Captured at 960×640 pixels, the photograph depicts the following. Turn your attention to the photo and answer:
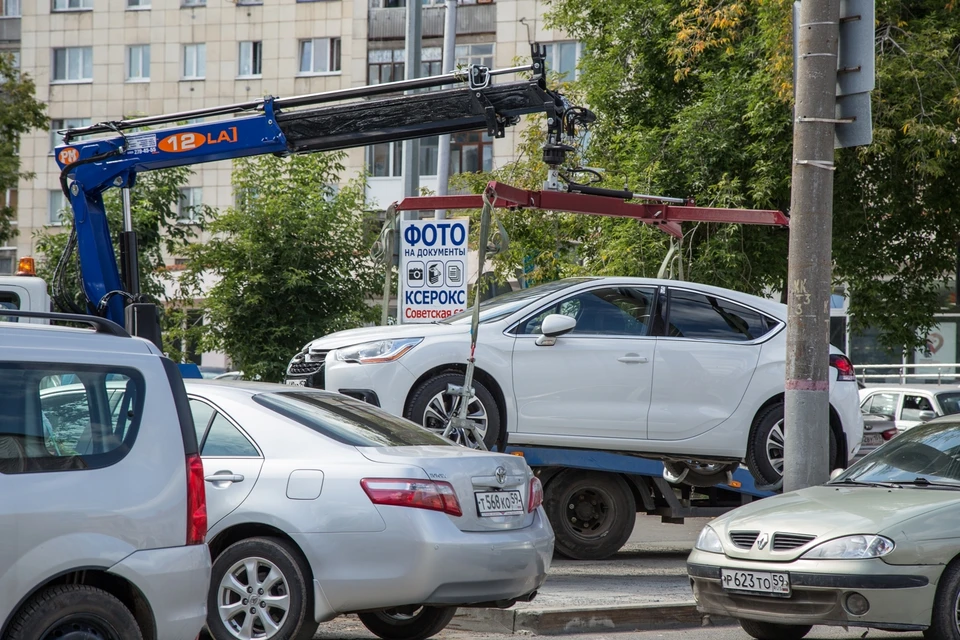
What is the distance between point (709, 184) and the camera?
1716 centimetres

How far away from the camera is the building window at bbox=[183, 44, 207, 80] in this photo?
42.8 m

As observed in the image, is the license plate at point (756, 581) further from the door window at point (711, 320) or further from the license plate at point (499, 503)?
the door window at point (711, 320)

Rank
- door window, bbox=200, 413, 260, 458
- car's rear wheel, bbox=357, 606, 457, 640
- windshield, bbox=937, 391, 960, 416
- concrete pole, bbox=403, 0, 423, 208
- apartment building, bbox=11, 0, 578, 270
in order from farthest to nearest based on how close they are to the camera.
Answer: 1. apartment building, bbox=11, 0, 578, 270
2. windshield, bbox=937, 391, 960, 416
3. concrete pole, bbox=403, 0, 423, 208
4. car's rear wheel, bbox=357, 606, 457, 640
5. door window, bbox=200, 413, 260, 458

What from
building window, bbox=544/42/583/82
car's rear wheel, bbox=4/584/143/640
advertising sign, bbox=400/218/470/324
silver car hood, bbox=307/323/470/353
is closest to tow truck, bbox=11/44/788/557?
silver car hood, bbox=307/323/470/353

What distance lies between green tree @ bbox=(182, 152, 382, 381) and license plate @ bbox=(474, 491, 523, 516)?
11988mm

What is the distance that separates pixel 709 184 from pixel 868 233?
2363 millimetres

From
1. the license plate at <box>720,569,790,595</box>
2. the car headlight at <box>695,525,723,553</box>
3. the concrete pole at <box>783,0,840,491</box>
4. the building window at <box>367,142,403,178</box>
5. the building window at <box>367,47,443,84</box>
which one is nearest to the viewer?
the license plate at <box>720,569,790,595</box>

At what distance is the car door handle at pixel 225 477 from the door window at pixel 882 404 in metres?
16.4

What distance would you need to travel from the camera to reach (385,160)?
4012cm

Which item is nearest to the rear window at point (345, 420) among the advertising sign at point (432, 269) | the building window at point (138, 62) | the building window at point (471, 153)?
the advertising sign at point (432, 269)

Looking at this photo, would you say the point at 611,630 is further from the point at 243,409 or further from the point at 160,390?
the point at 160,390

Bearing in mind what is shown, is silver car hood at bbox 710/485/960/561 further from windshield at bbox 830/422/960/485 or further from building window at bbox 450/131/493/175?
building window at bbox 450/131/493/175

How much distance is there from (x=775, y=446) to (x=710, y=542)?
3.15 metres

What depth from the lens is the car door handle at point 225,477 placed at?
21.8 feet
